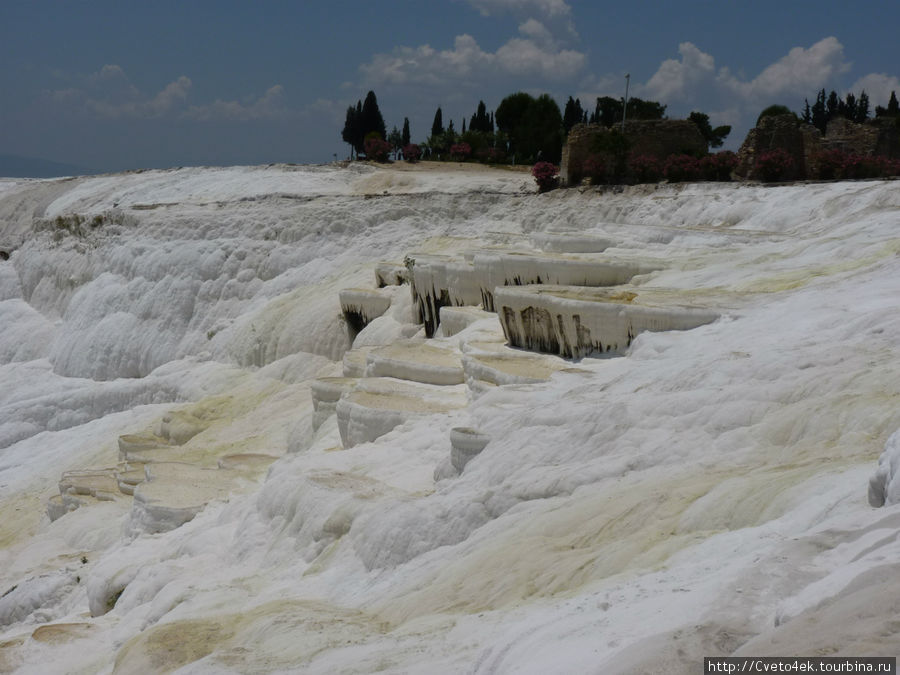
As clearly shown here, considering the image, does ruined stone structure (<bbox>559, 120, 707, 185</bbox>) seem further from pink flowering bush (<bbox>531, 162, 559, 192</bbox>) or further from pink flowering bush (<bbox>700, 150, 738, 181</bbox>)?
pink flowering bush (<bbox>700, 150, 738, 181</bbox>)

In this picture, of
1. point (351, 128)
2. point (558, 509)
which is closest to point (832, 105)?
→ point (351, 128)

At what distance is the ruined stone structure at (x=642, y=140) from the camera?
23.6 metres

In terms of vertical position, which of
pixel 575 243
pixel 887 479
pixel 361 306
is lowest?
pixel 361 306

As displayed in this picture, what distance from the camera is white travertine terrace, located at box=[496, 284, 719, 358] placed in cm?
966

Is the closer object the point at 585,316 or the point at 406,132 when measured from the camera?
the point at 585,316

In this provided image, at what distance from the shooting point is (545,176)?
2433 cm

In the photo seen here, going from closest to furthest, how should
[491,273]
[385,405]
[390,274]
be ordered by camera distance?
[385,405] < [491,273] < [390,274]

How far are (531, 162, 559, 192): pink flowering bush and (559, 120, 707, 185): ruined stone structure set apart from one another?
0.82ft

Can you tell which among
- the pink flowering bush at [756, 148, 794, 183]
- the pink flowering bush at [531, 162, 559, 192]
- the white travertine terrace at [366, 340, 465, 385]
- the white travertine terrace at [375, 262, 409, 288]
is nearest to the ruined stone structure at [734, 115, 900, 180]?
the pink flowering bush at [756, 148, 794, 183]

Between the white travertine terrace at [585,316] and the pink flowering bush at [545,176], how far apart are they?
1294 cm

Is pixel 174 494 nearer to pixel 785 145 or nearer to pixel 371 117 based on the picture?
pixel 785 145

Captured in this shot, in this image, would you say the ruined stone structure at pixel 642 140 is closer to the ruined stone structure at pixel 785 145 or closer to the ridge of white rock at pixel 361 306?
the ruined stone structure at pixel 785 145

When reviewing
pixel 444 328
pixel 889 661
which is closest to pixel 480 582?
pixel 889 661

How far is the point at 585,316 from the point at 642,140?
14.5 metres
